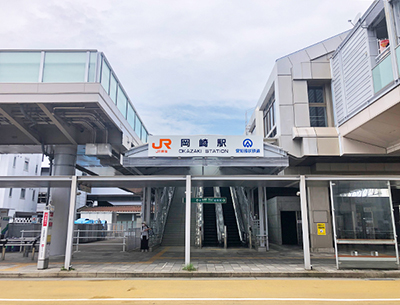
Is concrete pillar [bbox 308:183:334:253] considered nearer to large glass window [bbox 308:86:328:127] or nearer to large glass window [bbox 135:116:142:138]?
large glass window [bbox 308:86:328:127]

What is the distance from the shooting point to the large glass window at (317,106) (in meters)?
15.9

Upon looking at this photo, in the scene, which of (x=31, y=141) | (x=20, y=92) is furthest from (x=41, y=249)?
(x=31, y=141)

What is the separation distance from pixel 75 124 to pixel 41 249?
5.53 m

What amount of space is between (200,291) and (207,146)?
19.3ft

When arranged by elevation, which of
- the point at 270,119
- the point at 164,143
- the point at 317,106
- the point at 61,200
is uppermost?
the point at 270,119

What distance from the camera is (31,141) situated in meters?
14.6

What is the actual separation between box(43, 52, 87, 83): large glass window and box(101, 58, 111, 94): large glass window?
690mm

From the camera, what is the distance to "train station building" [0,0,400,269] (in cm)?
1061

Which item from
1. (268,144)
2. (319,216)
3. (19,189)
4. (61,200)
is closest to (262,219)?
(319,216)

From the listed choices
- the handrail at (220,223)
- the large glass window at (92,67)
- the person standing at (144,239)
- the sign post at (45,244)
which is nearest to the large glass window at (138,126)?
the person standing at (144,239)

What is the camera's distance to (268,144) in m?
12.5

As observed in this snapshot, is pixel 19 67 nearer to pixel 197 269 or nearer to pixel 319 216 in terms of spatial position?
pixel 197 269

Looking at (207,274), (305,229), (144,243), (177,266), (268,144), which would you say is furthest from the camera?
(144,243)

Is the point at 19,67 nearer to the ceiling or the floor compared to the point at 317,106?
nearer to the floor
